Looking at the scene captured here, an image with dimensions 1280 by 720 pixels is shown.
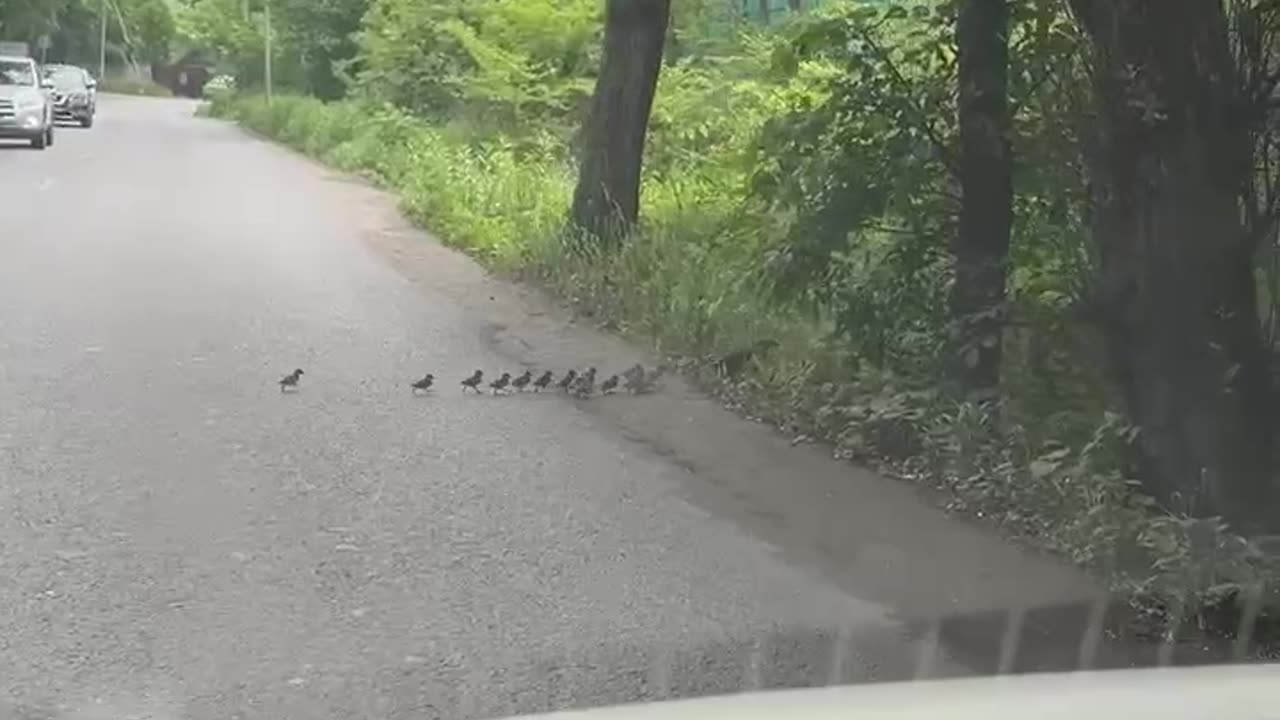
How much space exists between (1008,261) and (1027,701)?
6416 millimetres

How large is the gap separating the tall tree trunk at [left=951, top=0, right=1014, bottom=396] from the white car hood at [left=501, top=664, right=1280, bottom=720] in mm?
5585

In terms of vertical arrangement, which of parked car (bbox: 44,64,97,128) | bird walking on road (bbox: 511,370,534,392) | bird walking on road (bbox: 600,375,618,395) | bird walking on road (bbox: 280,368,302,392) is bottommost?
parked car (bbox: 44,64,97,128)

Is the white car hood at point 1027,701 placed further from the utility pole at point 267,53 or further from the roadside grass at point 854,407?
the utility pole at point 267,53

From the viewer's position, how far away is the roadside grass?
6398 mm

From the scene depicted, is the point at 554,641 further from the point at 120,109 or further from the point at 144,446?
the point at 120,109

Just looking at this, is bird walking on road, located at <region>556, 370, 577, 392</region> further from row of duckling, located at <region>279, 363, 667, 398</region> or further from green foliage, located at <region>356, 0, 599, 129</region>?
green foliage, located at <region>356, 0, 599, 129</region>

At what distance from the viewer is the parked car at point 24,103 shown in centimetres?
3441

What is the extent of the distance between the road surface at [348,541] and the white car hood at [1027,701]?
232 centimetres

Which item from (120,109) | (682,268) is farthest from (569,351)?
(120,109)

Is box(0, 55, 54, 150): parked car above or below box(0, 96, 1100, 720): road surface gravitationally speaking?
below

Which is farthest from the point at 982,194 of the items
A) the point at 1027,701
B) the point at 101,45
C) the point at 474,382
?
the point at 101,45

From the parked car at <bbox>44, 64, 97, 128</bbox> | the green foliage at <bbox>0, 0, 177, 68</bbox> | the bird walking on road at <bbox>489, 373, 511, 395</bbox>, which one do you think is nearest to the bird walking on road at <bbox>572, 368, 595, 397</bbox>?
the bird walking on road at <bbox>489, 373, 511, 395</bbox>

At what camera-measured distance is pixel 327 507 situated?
26.2 ft

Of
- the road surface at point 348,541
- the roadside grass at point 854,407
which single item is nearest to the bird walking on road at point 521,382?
the road surface at point 348,541
